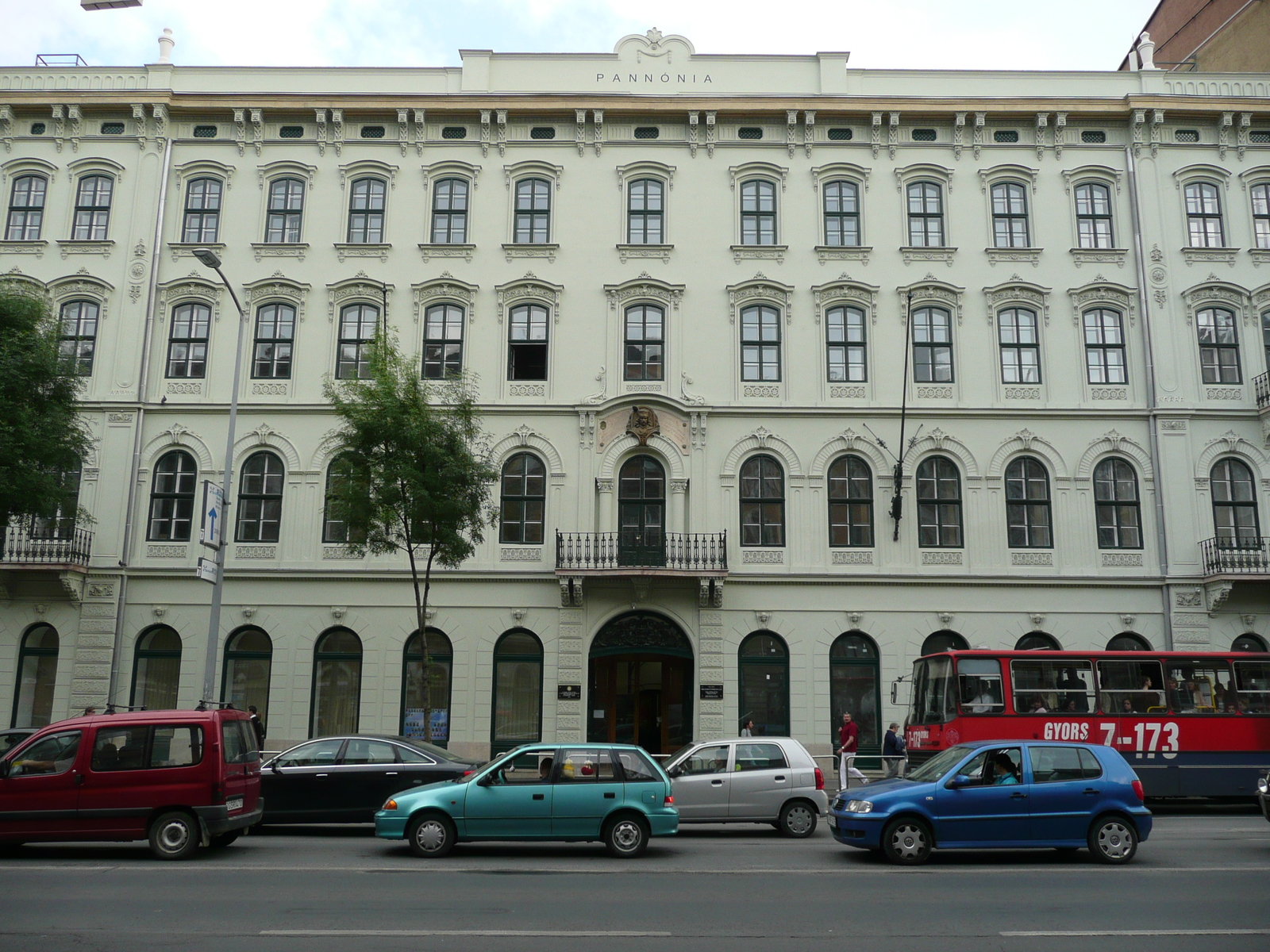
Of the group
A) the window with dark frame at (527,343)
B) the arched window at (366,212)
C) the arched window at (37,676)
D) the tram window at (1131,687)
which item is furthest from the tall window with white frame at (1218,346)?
the arched window at (37,676)

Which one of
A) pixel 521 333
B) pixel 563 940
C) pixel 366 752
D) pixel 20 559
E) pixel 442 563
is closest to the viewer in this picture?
pixel 563 940

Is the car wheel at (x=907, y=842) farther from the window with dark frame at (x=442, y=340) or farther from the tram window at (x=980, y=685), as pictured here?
the window with dark frame at (x=442, y=340)

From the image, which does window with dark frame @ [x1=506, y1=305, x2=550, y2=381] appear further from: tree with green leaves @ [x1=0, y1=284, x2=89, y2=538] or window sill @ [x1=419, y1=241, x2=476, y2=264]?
tree with green leaves @ [x1=0, y1=284, x2=89, y2=538]

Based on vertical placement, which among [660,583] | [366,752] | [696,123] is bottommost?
[366,752]

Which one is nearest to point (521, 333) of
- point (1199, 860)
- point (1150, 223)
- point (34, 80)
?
point (34, 80)

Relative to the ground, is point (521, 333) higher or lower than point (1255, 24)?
lower

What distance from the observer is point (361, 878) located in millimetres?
11938

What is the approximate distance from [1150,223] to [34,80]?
101 ft

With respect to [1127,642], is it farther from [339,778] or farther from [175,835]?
[175,835]

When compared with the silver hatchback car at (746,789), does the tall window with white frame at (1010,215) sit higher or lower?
higher

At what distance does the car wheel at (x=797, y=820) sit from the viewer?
1669 cm

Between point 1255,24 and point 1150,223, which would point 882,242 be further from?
point 1255,24

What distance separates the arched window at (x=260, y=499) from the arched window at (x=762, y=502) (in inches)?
467

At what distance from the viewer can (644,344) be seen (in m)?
27.5
